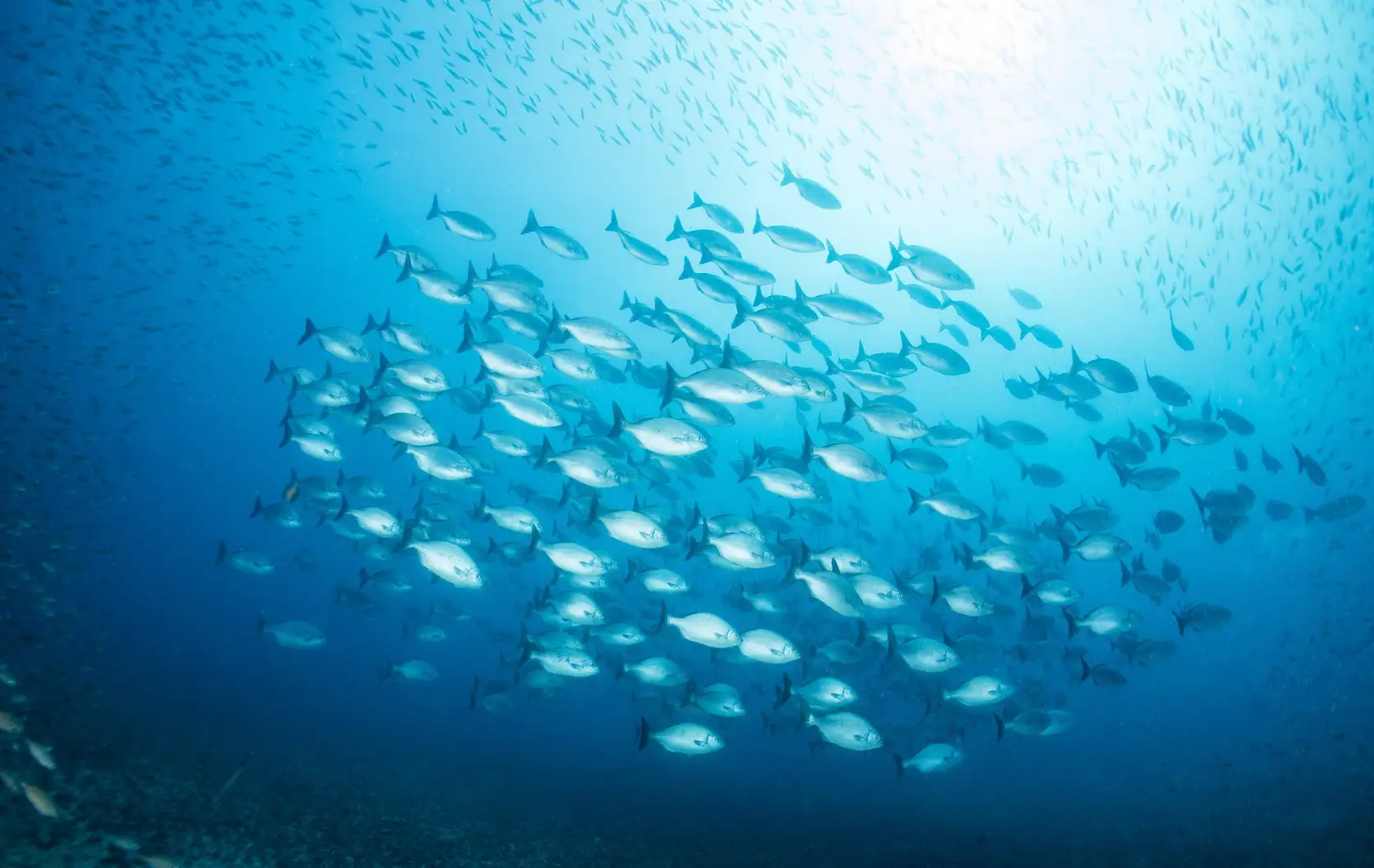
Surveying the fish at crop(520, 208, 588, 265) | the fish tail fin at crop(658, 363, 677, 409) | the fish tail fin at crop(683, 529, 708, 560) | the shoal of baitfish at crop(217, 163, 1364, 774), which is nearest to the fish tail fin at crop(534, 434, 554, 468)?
the shoal of baitfish at crop(217, 163, 1364, 774)

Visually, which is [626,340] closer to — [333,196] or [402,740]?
[402,740]

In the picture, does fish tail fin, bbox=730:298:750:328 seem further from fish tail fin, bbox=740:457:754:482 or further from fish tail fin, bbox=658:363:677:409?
fish tail fin, bbox=740:457:754:482

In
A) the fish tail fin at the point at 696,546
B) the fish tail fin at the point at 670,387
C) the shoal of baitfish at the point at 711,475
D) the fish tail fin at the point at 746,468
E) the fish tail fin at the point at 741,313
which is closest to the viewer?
the fish tail fin at the point at 670,387

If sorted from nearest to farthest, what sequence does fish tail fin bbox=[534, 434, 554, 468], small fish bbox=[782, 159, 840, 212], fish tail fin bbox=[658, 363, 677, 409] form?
1. fish tail fin bbox=[658, 363, 677, 409]
2. fish tail fin bbox=[534, 434, 554, 468]
3. small fish bbox=[782, 159, 840, 212]

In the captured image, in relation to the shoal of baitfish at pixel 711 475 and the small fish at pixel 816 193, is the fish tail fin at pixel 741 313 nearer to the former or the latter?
the shoal of baitfish at pixel 711 475

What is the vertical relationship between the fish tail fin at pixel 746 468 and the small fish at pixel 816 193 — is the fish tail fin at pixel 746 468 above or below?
below

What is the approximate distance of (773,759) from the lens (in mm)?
21641

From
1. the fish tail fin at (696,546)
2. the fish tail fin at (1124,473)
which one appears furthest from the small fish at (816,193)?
the fish tail fin at (1124,473)

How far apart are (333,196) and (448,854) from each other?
57184 mm

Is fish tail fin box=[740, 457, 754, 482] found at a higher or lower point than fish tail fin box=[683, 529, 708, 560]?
higher

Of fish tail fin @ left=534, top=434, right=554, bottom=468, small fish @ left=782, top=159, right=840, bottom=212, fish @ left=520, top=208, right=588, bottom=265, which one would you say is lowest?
fish tail fin @ left=534, top=434, right=554, bottom=468

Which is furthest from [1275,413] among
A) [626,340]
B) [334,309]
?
[334,309]

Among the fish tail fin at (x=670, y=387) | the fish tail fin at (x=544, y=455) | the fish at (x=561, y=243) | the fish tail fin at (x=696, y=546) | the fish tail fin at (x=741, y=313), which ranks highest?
the fish at (x=561, y=243)

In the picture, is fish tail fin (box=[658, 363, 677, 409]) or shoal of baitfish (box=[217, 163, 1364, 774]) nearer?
fish tail fin (box=[658, 363, 677, 409])
